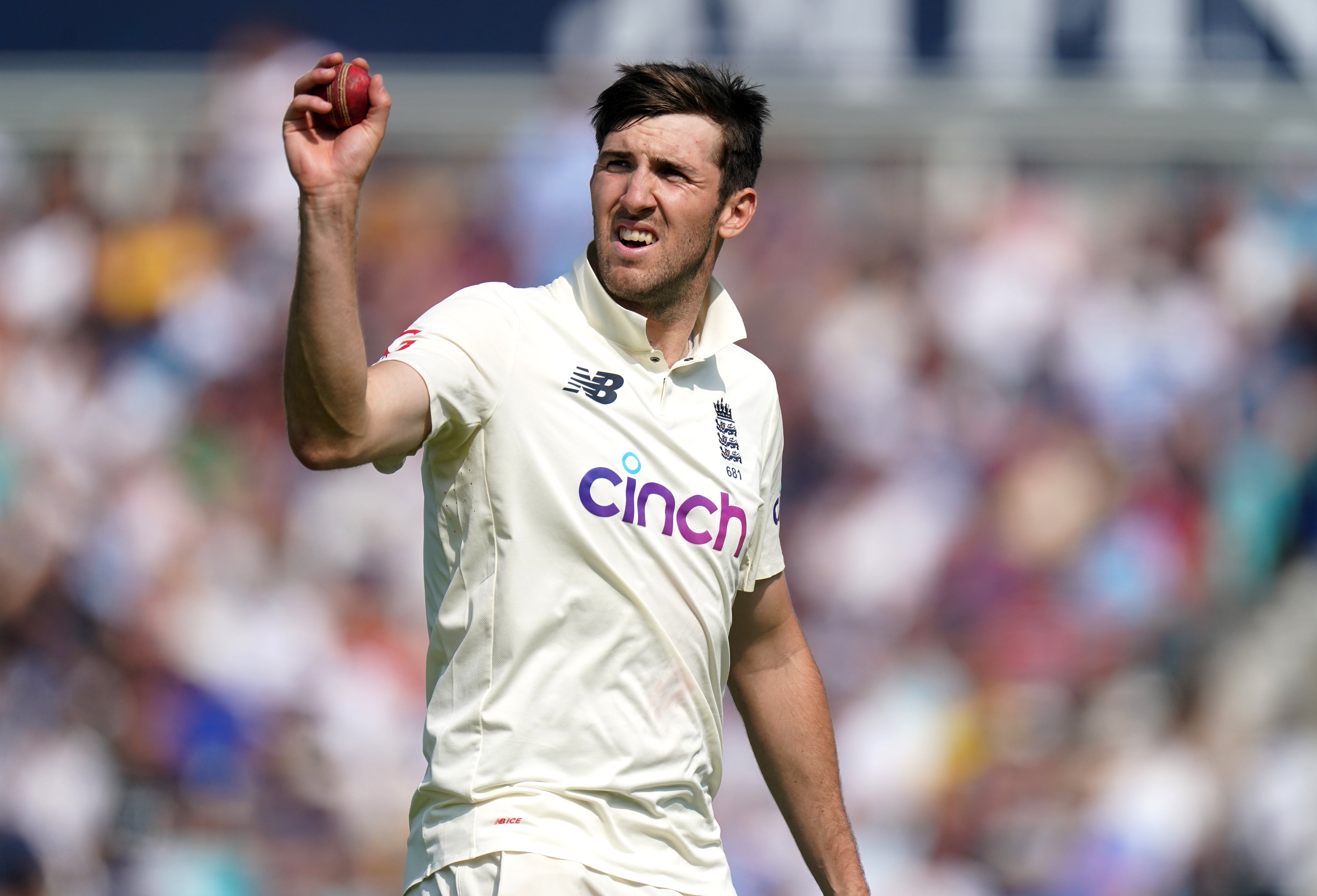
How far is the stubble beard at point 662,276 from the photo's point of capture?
2801 millimetres

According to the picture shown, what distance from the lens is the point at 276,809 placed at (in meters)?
6.66

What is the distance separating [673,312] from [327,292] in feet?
3.16

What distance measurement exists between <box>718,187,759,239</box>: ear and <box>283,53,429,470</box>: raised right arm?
97 centimetres

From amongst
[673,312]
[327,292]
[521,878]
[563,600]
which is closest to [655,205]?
[673,312]

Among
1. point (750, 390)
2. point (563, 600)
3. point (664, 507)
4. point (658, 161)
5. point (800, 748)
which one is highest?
point (658, 161)

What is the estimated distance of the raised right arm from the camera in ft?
6.81

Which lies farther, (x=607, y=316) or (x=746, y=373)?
(x=746, y=373)

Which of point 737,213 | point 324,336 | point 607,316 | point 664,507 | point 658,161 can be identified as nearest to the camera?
point 324,336

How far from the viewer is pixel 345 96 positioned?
215cm

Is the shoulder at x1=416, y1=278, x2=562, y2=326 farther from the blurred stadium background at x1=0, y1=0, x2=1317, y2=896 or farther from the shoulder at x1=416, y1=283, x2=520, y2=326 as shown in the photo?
the blurred stadium background at x1=0, y1=0, x2=1317, y2=896

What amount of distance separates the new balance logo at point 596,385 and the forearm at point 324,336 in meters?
0.56

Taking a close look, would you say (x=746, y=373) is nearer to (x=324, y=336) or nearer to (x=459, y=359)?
(x=459, y=359)

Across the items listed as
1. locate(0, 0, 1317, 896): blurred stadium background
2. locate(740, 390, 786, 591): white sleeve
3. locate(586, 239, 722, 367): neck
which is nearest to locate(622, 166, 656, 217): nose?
locate(586, 239, 722, 367): neck

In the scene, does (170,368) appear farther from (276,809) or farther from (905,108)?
(905,108)
